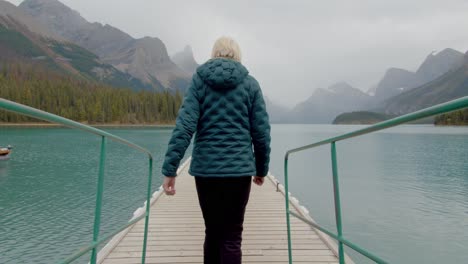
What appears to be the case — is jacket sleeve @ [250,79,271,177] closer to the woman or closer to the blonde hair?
the woman

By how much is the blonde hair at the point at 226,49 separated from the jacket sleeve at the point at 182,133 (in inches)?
12.4

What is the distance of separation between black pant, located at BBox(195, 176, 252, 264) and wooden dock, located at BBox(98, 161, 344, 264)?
199cm

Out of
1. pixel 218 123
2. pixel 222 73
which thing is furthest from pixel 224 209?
pixel 222 73

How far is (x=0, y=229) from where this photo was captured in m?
9.23

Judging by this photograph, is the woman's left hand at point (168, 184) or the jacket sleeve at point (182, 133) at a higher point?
the jacket sleeve at point (182, 133)

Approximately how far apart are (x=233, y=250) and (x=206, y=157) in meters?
0.70

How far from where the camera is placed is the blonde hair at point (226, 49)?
244 centimetres

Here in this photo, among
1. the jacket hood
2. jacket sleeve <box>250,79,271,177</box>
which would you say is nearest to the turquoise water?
the jacket hood

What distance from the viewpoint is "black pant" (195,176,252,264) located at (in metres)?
2.32

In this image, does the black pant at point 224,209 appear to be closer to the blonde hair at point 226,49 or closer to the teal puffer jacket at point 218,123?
the teal puffer jacket at point 218,123

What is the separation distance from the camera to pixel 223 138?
7.52ft

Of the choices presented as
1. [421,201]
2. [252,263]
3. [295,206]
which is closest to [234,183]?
[252,263]

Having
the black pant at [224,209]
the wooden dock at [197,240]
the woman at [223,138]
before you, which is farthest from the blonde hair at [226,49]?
the wooden dock at [197,240]

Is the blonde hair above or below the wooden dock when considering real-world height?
above
